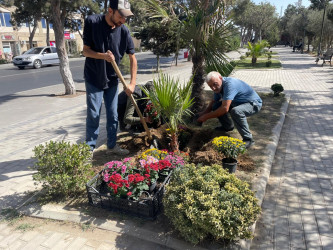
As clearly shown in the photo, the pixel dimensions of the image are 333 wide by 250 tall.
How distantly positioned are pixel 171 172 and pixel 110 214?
0.81 m

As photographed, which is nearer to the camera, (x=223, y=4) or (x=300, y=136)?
(x=223, y=4)

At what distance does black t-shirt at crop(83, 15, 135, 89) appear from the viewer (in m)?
3.39

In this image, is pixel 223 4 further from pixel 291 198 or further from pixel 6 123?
pixel 6 123

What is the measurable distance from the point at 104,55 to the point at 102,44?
22 centimetres

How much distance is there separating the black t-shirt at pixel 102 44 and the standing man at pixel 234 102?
1.39 m

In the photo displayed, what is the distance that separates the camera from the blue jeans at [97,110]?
3.66m

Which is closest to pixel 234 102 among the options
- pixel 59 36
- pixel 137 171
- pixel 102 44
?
pixel 137 171

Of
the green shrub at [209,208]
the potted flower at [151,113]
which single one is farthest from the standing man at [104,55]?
the green shrub at [209,208]

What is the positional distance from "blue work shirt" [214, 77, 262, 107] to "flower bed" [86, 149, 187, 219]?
144 centimetres

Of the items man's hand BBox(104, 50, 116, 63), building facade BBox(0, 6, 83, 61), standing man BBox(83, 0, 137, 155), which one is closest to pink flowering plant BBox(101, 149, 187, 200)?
standing man BBox(83, 0, 137, 155)

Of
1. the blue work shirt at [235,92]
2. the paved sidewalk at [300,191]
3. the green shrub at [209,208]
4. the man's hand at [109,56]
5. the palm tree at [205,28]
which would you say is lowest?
the paved sidewalk at [300,191]

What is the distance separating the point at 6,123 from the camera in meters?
6.57

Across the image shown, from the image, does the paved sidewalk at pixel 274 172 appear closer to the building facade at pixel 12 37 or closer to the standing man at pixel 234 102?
the standing man at pixel 234 102

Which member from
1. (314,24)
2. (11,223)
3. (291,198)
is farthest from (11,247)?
(314,24)
